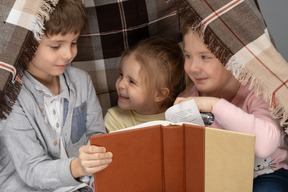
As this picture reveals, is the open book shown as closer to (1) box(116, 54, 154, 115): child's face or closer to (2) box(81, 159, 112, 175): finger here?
(2) box(81, 159, 112, 175): finger

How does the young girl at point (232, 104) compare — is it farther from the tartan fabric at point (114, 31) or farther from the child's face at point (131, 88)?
the tartan fabric at point (114, 31)

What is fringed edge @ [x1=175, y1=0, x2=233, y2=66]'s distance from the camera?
1386 millimetres

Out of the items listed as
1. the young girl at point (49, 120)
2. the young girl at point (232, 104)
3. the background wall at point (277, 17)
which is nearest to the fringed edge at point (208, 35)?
the young girl at point (232, 104)

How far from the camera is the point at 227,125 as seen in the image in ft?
4.69

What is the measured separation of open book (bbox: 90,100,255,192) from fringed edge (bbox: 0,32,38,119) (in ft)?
1.10

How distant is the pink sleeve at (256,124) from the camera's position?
1380mm

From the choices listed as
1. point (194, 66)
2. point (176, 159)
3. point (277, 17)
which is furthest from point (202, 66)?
point (277, 17)

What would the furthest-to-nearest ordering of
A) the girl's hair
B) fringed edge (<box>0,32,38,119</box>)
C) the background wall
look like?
the background wall, the girl's hair, fringed edge (<box>0,32,38,119</box>)

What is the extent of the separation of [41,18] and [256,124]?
0.83 metres

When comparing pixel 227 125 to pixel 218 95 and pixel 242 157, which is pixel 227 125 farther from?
Result: pixel 218 95

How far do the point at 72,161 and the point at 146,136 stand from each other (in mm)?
346

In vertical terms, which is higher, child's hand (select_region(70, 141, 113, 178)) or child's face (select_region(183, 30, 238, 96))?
child's face (select_region(183, 30, 238, 96))

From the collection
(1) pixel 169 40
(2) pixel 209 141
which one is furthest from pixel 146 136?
(1) pixel 169 40

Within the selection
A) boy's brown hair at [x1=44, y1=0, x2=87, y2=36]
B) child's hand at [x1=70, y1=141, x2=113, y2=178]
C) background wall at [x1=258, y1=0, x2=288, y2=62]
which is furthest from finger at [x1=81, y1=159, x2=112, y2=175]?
background wall at [x1=258, y1=0, x2=288, y2=62]
